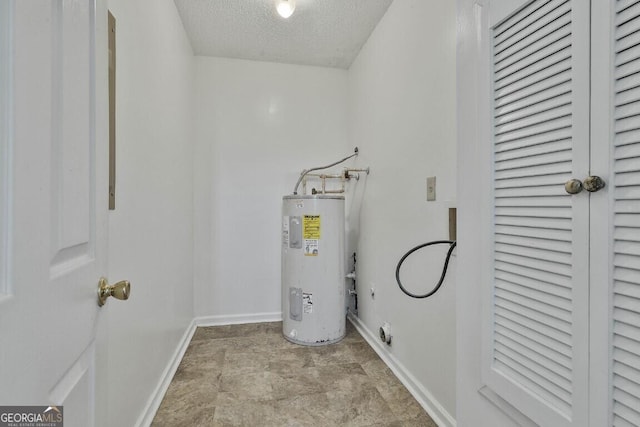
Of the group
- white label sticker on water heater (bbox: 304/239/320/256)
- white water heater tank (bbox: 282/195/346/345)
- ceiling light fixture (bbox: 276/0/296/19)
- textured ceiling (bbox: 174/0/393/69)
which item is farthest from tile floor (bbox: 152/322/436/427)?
textured ceiling (bbox: 174/0/393/69)

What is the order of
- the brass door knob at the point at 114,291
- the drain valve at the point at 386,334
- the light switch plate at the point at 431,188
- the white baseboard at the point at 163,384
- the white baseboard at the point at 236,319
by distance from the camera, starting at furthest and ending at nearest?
the white baseboard at the point at 236,319
the drain valve at the point at 386,334
the light switch plate at the point at 431,188
the white baseboard at the point at 163,384
the brass door knob at the point at 114,291

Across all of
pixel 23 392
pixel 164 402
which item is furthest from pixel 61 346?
pixel 164 402

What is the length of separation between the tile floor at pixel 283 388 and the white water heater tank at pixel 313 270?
0.45ft

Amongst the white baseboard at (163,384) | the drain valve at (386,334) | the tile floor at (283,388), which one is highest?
the drain valve at (386,334)

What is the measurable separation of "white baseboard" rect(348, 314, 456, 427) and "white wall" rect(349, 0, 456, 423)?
14mm

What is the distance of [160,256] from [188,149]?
1.12 meters

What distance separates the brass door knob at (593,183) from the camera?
51 cm

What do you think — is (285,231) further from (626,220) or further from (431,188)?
(626,220)

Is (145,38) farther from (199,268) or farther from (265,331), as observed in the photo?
(265,331)

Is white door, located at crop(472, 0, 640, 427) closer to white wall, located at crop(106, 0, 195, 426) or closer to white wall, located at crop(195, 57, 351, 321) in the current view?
white wall, located at crop(106, 0, 195, 426)

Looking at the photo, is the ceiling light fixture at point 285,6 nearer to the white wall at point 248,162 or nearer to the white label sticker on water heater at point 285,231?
the white wall at point 248,162

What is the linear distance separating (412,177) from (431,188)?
0.24 metres

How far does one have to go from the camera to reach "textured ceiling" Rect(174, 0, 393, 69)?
2.14m

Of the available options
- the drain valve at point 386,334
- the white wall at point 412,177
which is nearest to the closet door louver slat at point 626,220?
the white wall at point 412,177
